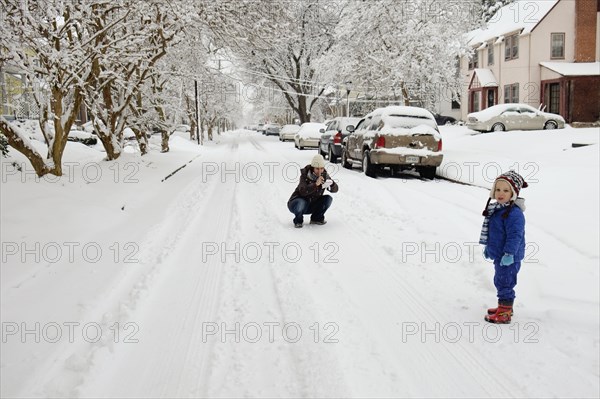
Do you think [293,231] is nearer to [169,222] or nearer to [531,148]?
[169,222]

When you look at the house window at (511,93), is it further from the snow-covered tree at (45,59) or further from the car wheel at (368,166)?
the snow-covered tree at (45,59)

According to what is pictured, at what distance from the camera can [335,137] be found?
18.2 m

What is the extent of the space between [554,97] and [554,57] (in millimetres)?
2536

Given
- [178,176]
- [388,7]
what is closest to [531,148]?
[388,7]

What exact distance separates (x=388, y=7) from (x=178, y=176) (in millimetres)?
11665

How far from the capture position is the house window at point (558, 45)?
99.7ft

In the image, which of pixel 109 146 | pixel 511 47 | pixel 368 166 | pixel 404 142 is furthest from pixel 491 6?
pixel 109 146

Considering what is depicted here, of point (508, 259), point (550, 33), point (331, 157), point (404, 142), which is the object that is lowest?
point (508, 259)

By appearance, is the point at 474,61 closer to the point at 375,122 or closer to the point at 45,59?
the point at 375,122

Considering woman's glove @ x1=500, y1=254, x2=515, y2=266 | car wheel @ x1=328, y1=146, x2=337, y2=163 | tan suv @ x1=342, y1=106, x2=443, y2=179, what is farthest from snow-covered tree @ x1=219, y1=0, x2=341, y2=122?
woman's glove @ x1=500, y1=254, x2=515, y2=266

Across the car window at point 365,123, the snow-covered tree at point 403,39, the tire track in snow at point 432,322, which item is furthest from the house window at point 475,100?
the tire track in snow at point 432,322

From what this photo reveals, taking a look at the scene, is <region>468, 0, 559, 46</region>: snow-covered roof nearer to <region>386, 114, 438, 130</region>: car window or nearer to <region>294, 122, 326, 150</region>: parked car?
<region>294, 122, 326, 150</region>: parked car

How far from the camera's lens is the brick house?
29.2 m

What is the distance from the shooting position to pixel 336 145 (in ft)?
59.9
